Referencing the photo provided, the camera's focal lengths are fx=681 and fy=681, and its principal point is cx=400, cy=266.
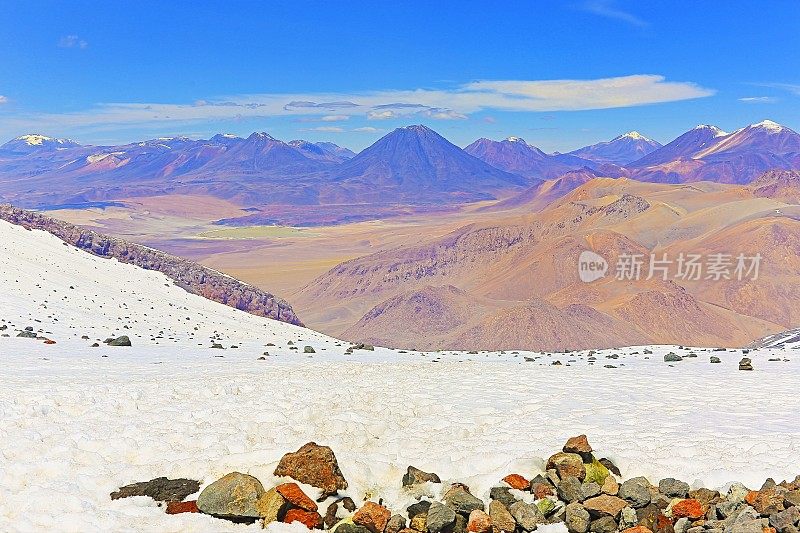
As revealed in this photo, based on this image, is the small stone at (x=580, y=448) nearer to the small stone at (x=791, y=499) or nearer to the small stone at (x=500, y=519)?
the small stone at (x=500, y=519)

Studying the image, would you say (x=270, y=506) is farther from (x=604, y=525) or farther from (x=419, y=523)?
(x=604, y=525)

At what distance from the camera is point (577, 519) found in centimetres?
644

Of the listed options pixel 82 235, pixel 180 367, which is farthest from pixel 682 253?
pixel 180 367

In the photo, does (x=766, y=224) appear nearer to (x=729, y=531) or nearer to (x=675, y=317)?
(x=675, y=317)

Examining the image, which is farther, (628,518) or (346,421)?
(346,421)

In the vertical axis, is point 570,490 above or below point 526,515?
above

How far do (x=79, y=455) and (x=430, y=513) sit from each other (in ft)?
13.7

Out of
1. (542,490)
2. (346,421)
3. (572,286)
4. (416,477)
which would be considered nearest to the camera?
(542,490)

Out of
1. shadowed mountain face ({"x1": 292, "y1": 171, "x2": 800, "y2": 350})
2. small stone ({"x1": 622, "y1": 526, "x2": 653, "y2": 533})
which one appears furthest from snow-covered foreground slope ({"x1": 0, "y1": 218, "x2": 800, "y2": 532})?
shadowed mountain face ({"x1": 292, "y1": 171, "x2": 800, "y2": 350})

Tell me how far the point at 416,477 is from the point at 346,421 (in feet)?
8.75

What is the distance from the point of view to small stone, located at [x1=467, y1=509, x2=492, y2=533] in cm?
632

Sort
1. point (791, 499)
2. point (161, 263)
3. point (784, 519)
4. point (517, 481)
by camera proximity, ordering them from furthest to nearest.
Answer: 1. point (161, 263)
2. point (517, 481)
3. point (791, 499)
4. point (784, 519)

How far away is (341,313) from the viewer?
97500 millimetres

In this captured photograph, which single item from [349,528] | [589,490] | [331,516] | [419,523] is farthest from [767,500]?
[331,516]
